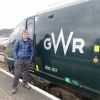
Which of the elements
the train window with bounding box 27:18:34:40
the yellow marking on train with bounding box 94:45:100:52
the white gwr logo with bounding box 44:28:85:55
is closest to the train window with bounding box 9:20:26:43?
the train window with bounding box 27:18:34:40

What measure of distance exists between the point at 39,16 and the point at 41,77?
1685 mm

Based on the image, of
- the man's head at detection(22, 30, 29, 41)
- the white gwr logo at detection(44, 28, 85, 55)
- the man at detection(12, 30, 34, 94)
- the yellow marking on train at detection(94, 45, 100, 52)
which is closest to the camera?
the yellow marking on train at detection(94, 45, 100, 52)

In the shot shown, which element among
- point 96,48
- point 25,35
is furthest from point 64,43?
point 25,35

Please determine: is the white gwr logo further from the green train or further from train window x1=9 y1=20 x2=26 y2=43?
train window x1=9 y1=20 x2=26 y2=43

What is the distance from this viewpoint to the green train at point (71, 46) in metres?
5.84

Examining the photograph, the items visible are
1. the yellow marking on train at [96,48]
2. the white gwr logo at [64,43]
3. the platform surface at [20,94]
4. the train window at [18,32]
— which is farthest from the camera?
the train window at [18,32]

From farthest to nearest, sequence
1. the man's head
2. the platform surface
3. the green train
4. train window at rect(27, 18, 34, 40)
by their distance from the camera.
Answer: train window at rect(27, 18, 34, 40)
the man's head
the platform surface
the green train

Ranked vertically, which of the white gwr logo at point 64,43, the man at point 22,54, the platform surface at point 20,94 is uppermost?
the white gwr logo at point 64,43

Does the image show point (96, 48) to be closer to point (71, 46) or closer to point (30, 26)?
point (71, 46)

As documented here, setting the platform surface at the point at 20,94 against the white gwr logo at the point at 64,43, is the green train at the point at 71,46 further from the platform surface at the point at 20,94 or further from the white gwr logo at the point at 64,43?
the platform surface at the point at 20,94

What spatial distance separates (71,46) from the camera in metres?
6.48

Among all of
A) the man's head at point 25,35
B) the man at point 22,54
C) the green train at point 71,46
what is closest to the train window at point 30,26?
the green train at point 71,46

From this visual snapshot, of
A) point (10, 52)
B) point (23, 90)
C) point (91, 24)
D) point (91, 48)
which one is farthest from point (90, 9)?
point (10, 52)

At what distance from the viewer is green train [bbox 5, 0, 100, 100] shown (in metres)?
5.84
